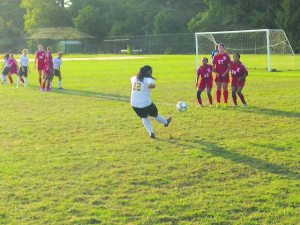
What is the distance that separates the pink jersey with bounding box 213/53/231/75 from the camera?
549 inches

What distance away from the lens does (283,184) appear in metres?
6.67

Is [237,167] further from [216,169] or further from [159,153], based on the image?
[159,153]

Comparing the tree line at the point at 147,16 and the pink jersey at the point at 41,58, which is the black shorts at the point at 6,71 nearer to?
the pink jersey at the point at 41,58

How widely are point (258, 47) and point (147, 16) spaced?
122 feet

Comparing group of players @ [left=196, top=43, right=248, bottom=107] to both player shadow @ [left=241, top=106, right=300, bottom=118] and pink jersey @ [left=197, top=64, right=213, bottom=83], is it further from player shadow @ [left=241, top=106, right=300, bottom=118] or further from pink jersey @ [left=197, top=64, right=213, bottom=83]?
player shadow @ [left=241, top=106, right=300, bottom=118]

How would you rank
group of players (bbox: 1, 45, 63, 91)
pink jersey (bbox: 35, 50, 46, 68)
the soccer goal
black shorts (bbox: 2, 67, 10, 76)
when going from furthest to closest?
the soccer goal
black shorts (bbox: 2, 67, 10, 76)
pink jersey (bbox: 35, 50, 46, 68)
group of players (bbox: 1, 45, 63, 91)

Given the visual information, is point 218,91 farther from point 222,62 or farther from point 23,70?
point 23,70

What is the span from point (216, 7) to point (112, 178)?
62.0 metres

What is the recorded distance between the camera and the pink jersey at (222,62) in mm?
13953

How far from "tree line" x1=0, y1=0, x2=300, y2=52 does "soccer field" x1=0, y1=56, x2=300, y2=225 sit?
152 feet

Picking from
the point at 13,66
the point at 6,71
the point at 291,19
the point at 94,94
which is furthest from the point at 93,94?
the point at 291,19

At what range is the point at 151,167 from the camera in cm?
769

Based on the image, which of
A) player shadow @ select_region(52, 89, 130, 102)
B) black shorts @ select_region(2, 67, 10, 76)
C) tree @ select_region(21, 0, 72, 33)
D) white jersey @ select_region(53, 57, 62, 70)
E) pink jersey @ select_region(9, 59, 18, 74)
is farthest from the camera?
tree @ select_region(21, 0, 72, 33)

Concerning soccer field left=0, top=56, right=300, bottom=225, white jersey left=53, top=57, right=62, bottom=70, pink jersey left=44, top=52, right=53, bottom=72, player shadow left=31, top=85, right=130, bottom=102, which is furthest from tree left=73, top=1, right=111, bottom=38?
soccer field left=0, top=56, right=300, bottom=225
